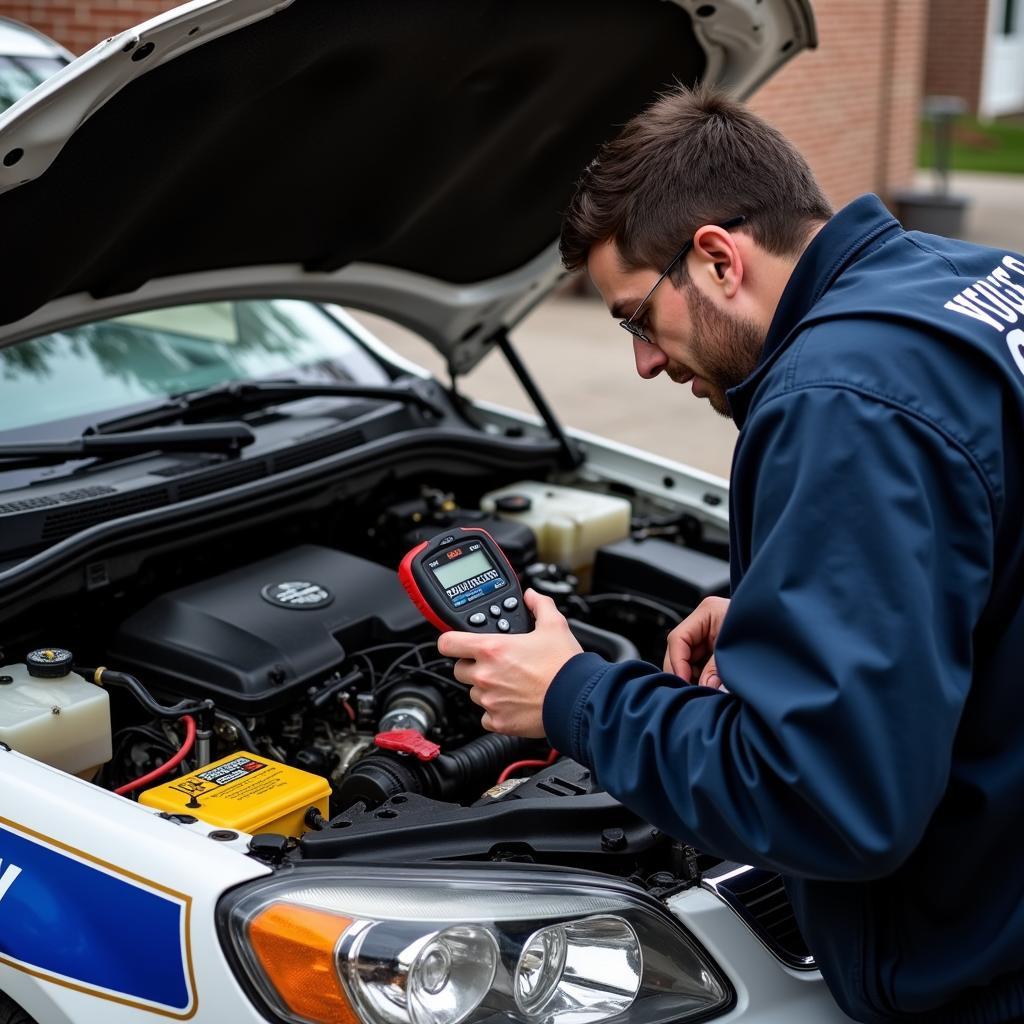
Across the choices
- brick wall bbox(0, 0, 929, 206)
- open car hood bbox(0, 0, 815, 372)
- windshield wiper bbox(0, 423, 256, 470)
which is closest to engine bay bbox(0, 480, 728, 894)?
windshield wiper bbox(0, 423, 256, 470)

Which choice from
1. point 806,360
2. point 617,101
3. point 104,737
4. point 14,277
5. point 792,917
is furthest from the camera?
point 617,101

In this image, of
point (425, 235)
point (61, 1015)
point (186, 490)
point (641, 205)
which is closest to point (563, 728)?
point (641, 205)

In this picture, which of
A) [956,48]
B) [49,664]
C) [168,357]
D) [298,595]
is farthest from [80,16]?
[956,48]

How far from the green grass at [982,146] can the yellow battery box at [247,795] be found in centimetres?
1963

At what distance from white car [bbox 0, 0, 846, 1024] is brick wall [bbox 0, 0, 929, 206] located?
26.2 ft

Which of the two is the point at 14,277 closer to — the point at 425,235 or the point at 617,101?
the point at 425,235

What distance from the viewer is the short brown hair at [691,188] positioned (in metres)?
1.78

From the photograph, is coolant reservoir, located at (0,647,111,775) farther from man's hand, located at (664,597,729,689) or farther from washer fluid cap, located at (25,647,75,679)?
man's hand, located at (664,597,729,689)

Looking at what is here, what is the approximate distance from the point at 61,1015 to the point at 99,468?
1287 millimetres

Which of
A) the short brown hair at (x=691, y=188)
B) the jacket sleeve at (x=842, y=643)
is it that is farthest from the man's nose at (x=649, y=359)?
the jacket sleeve at (x=842, y=643)

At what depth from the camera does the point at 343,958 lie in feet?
5.75

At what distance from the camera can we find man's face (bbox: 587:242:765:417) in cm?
180

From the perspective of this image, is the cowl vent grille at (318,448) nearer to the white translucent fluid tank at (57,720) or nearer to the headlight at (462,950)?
the white translucent fluid tank at (57,720)

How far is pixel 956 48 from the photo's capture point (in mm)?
21500
